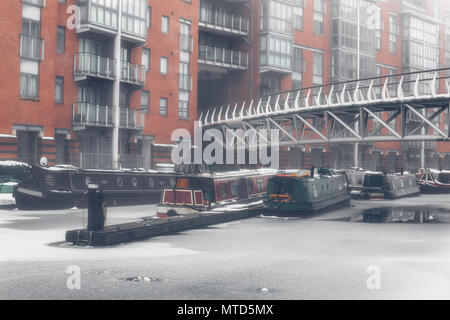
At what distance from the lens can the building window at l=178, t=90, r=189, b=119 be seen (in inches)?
1699

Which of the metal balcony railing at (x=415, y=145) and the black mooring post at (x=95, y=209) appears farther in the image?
the metal balcony railing at (x=415, y=145)

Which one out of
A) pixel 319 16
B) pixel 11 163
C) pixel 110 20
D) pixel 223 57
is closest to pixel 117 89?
pixel 110 20

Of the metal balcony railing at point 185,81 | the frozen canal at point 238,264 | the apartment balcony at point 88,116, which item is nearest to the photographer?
the frozen canal at point 238,264

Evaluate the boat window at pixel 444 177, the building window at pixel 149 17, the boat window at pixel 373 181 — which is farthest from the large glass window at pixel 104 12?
the boat window at pixel 444 177

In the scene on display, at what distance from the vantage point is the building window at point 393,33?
208 feet

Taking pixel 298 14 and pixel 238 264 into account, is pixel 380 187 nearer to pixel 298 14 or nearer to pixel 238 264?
pixel 298 14

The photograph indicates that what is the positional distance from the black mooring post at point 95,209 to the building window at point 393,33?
55670mm

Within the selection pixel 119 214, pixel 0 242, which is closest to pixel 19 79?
pixel 119 214

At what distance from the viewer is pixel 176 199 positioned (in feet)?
70.3

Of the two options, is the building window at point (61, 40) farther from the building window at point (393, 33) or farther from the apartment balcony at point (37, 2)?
the building window at point (393, 33)

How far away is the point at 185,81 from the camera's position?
43562 mm

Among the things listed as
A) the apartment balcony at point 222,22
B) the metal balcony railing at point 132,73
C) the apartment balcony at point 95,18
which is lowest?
the metal balcony railing at point 132,73
